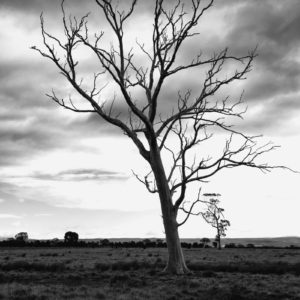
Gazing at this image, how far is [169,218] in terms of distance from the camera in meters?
17.0

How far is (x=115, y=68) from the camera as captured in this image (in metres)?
17.5

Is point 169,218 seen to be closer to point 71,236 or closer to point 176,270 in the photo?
point 176,270

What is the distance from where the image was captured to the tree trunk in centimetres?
1697

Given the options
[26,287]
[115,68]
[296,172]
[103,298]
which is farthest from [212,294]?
[115,68]

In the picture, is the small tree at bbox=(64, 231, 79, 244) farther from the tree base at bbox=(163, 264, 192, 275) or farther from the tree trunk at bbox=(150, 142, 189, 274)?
the tree trunk at bbox=(150, 142, 189, 274)

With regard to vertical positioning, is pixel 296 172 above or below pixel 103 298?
above

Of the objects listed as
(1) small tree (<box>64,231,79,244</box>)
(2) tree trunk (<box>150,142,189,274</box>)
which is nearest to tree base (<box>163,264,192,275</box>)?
(2) tree trunk (<box>150,142,189,274</box>)

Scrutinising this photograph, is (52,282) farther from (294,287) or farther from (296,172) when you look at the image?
(296,172)

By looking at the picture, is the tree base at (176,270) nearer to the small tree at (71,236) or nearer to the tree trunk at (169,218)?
the tree trunk at (169,218)

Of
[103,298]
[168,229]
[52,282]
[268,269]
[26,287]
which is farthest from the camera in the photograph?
[268,269]

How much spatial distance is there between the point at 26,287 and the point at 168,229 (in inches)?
230

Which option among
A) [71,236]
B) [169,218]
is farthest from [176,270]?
[71,236]

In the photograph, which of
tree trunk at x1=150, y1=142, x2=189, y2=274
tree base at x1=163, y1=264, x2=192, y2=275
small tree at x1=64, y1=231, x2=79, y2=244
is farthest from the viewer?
small tree at x1=64, y1=231, x2=79, y2=244

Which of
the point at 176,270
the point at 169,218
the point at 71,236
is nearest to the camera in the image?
the point at 176,270
